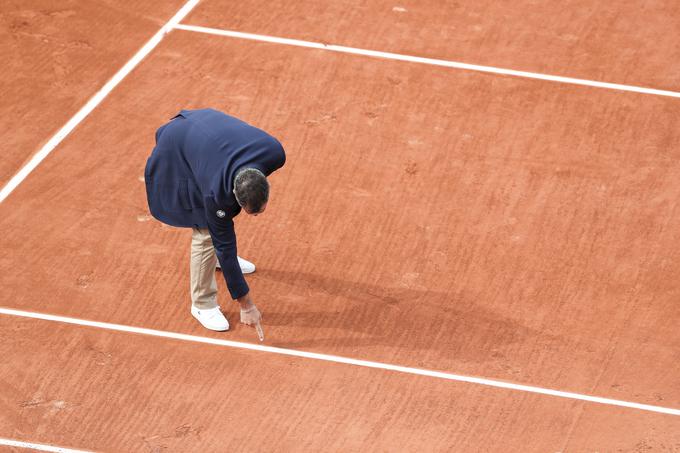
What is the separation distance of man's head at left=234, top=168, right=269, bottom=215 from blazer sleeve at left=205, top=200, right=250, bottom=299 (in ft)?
0.86

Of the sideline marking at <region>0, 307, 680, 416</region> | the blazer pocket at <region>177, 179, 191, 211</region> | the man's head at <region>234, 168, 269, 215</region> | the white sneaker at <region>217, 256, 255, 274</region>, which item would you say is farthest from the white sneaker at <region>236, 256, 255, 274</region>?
the man's head at <region>234, 168, 269, 215</region>

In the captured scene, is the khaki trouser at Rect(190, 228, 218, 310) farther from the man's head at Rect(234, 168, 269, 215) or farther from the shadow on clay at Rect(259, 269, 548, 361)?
the man's head at Rect(234, 168, 269, 215)

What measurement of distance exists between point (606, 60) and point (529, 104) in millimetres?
1071

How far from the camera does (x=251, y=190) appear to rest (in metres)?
6.22

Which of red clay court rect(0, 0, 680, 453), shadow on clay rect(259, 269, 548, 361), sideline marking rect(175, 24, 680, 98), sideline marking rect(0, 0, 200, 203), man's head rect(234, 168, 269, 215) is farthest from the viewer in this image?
sideline marking rect(175, 24, 680, 98)

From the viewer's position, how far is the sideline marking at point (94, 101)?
8656mm

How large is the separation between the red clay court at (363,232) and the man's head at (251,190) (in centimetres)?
135

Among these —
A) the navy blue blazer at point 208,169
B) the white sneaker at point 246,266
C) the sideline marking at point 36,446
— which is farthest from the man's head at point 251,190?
the sideline marking at point 36,446

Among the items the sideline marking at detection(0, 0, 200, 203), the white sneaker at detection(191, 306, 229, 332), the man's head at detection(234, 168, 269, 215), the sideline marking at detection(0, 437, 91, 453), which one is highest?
the man's head at detection(234, 168, 269, 215)

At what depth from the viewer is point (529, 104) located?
945cm

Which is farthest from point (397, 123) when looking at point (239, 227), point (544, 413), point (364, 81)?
point (544, 413)

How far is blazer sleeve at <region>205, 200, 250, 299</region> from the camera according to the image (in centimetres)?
654

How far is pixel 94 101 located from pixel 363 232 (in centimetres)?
285

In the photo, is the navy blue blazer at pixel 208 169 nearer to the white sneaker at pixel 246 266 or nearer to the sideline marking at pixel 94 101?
the white sneaker at pixel 246 266
